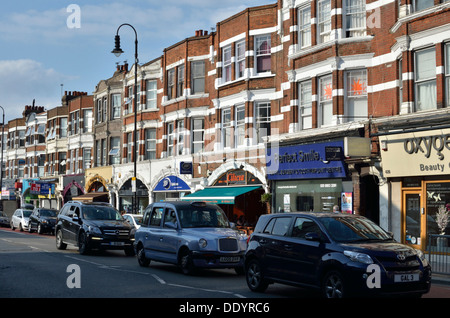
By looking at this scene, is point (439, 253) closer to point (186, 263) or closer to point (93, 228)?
point (186, 263)

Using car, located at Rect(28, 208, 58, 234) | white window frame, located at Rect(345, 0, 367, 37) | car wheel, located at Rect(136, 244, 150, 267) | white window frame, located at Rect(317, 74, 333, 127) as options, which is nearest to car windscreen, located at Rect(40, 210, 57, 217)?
car, located at Rect(28, 208, 58, 234)

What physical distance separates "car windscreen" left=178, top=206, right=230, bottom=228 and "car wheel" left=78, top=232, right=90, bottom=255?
5742mm

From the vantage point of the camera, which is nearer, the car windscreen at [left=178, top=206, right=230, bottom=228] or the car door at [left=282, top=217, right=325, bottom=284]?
the car door at [left=282, top=217, right=325, bottom=284]

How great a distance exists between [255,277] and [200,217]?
4.17m

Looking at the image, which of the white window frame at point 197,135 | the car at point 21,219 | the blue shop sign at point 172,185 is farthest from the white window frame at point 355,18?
the car at point 21,219

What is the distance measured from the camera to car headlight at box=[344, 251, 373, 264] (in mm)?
9906

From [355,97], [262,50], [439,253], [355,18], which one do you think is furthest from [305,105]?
[439,253]

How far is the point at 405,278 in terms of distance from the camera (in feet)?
32.7

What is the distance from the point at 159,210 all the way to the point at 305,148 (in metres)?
9.37

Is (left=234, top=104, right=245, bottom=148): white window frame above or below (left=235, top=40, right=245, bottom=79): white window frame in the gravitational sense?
below

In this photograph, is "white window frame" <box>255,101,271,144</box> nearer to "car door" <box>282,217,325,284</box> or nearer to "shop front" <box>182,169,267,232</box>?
"shop front" <box>182,169,267,232</box>

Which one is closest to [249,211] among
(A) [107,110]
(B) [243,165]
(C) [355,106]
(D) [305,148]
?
(B) [243,165]

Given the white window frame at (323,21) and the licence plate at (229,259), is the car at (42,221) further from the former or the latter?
the licence plate at (229,259)
